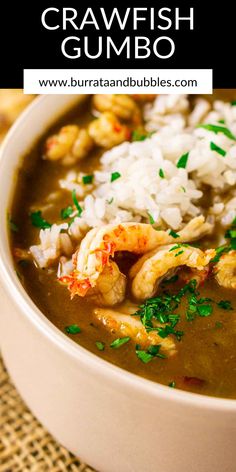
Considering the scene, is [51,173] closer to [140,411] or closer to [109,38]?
[109,38]

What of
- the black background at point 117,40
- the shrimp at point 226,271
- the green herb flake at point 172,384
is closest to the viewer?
the green herb flake at point 172,384

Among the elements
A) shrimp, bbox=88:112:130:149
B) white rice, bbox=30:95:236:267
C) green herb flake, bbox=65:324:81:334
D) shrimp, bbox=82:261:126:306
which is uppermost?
shrimp, bbox=88:112:130:149

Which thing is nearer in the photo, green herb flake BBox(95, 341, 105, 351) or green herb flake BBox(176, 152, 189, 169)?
green herb flake BBox(95, 341, 105, 351)

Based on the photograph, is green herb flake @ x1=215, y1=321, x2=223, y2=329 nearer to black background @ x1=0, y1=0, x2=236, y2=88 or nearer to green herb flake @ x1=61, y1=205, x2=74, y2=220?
green herb flake @ x1=61, y1=205, x2=74, y2=220

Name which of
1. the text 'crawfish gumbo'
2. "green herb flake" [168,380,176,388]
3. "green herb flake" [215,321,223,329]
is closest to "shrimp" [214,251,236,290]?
the text 'crawfish gumbo'

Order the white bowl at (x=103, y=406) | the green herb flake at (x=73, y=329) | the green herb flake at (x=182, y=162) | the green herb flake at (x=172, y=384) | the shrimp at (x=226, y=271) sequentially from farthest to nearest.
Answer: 1. the green herb flake at (x=182, y=162)
2. the shrimp at (x=226, y=271)
3. the green herb flake at (x=73, y=329)
4. the green herb flake at (x=172, y=384)
5. the white bowl at (x=103, y=406)

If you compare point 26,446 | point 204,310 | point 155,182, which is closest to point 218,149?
point 155,182

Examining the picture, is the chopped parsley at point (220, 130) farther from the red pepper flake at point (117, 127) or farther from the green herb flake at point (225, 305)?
the green herb flake at point (225, 305)

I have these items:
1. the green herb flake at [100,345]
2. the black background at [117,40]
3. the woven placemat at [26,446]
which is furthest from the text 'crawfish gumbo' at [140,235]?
the woven placemat at [26,446]
